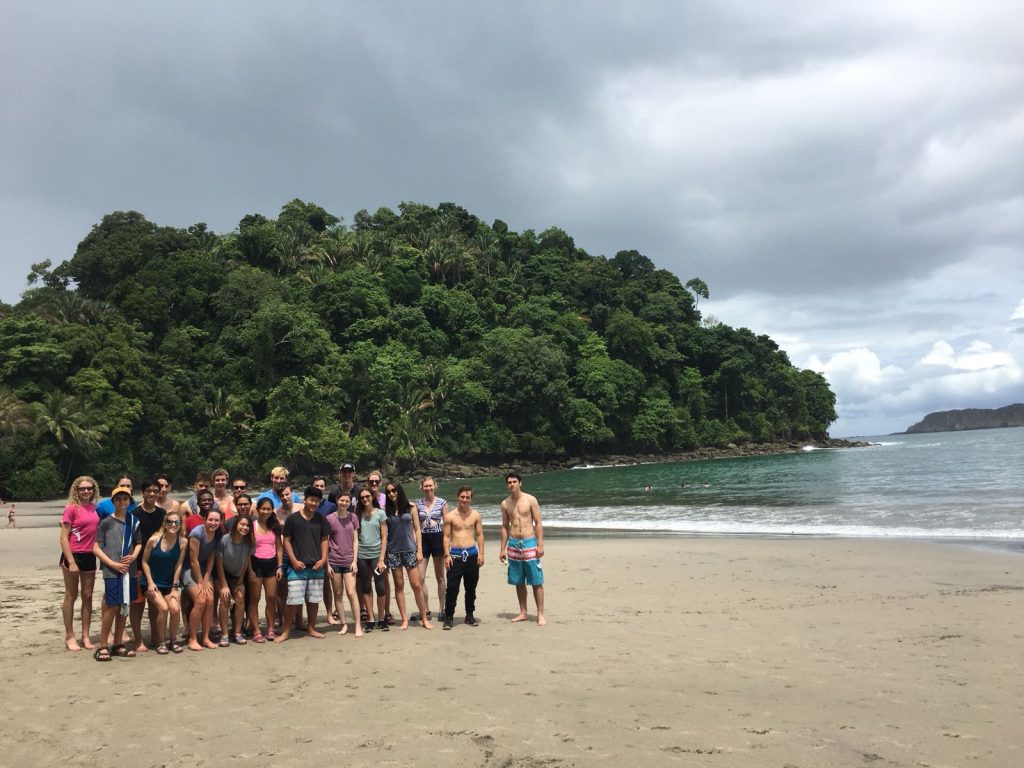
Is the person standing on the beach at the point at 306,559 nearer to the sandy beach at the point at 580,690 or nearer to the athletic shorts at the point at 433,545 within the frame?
the sandy beach at the point at 580,690

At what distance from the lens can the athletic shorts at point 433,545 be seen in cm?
778

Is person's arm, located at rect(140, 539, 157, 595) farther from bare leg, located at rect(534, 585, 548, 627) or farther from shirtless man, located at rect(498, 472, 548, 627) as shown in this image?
bare leg, located at rect(534, 585, 548, 627)

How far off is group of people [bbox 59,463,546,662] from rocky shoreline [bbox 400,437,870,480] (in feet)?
155

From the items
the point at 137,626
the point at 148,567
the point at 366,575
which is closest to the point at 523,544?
the point at 366,575

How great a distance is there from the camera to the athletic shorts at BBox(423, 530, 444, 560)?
25.5ft

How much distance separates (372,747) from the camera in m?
Answer: 4.20

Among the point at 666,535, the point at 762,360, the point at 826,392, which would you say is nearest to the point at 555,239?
the point at 762,360

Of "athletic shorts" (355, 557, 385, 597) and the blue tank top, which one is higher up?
the blue tank top

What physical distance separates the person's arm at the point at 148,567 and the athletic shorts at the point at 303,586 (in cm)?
126

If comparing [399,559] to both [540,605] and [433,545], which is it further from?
[540,605]

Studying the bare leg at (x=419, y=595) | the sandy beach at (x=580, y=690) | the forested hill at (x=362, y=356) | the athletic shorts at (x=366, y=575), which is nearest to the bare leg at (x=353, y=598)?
the athletic shorts at (x=366, y=575)

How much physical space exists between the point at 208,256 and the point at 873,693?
6198 centimetres

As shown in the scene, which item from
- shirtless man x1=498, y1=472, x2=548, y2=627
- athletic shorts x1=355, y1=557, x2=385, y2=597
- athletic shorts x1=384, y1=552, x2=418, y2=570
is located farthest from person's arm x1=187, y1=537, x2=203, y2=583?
shirtless man x1=498, y1=472, x2=548, y2=627

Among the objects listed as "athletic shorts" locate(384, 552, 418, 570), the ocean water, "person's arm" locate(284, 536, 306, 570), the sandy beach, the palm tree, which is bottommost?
the ocean water
